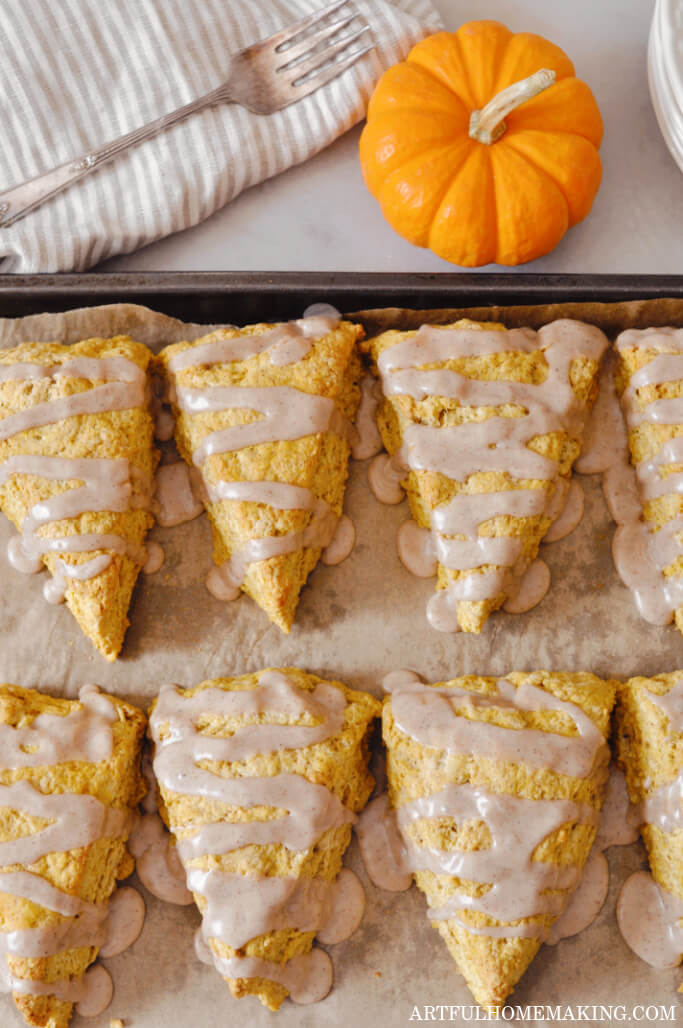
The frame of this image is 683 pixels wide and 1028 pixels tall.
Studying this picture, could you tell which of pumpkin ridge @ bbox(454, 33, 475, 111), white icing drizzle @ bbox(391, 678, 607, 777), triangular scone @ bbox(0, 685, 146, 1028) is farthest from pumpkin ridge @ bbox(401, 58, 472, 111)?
triangular scone @ bbox(0, 685, 146, 1028)

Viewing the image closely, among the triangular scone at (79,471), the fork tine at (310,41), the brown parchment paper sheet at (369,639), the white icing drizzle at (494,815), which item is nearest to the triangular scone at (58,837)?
the brown parchment paper sheet at (369,639)

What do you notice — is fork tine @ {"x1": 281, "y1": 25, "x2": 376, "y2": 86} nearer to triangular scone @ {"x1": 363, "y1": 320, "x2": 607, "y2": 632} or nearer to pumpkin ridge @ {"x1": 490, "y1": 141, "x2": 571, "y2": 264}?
pumpkin ridge @ {"x1": 490, "y1": 141, "x2": 571, "y2": 264}

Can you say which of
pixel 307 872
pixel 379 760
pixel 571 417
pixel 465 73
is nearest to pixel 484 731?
pixel 379 760

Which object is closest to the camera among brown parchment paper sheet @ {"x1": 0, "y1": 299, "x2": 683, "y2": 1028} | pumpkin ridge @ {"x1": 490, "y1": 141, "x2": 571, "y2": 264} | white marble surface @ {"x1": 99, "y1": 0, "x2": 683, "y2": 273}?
brown parchment paper sheet @ {"x1": 0, "y1": 299, "x2": 683, "y2": 1028}

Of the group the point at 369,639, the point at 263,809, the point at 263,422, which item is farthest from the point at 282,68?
the point at 263,809

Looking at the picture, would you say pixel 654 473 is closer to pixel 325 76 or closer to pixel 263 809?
pixel 263 809

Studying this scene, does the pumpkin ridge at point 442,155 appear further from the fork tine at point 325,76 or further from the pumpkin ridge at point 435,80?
the fork tine at point 325,76
